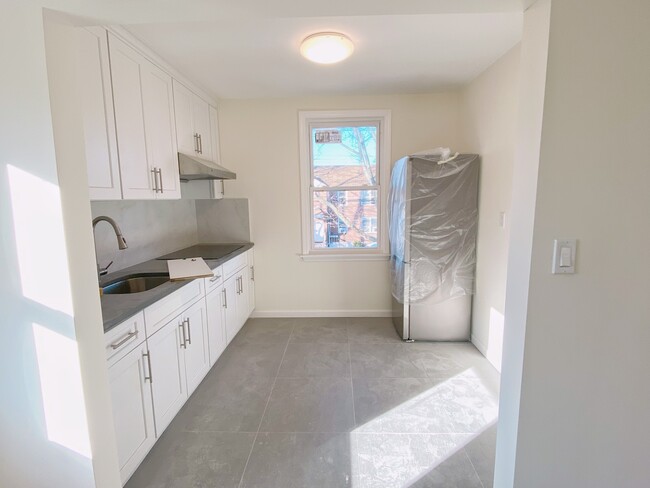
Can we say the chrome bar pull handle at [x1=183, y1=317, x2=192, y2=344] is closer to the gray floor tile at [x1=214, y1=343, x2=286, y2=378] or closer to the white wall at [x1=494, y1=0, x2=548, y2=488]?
the gray floor tile at [x1=214, y1=343, x2=286, y2=378]

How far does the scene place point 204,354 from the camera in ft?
7.57

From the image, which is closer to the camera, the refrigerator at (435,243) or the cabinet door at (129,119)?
the cabinet door at (129,119)

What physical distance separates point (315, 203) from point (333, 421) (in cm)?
221

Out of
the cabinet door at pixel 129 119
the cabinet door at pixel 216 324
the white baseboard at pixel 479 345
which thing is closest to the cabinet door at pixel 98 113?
the cabinet door at pixel 129 119

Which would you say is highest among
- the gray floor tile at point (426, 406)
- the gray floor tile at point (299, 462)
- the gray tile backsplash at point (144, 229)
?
the gray tile backsplash at point (144, 229)

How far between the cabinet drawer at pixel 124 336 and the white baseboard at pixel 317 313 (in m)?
2.08

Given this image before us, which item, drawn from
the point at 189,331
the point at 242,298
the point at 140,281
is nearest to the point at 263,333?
the point at 242,298

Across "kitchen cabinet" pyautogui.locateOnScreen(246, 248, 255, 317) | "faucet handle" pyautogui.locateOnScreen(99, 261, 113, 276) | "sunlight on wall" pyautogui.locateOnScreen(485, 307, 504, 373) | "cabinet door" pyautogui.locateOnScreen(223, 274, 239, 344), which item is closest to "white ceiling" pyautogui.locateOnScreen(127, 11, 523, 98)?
"faucet handle" pyautogui.locateOnScreen(99, 261, 113, 276)

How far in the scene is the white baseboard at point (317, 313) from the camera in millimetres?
3576

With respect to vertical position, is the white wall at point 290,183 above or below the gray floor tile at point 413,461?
above

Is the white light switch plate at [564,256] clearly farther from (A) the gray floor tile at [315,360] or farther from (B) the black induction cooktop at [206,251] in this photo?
(B) the black induction cooktop at [206,251]

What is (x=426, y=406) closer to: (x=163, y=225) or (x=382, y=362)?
(x=382, y=362)

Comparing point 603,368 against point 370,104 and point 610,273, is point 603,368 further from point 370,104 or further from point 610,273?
point 370,104

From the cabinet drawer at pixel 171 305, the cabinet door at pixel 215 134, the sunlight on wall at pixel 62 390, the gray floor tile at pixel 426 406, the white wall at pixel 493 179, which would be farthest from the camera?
the cabinet door at pixel 215 134
